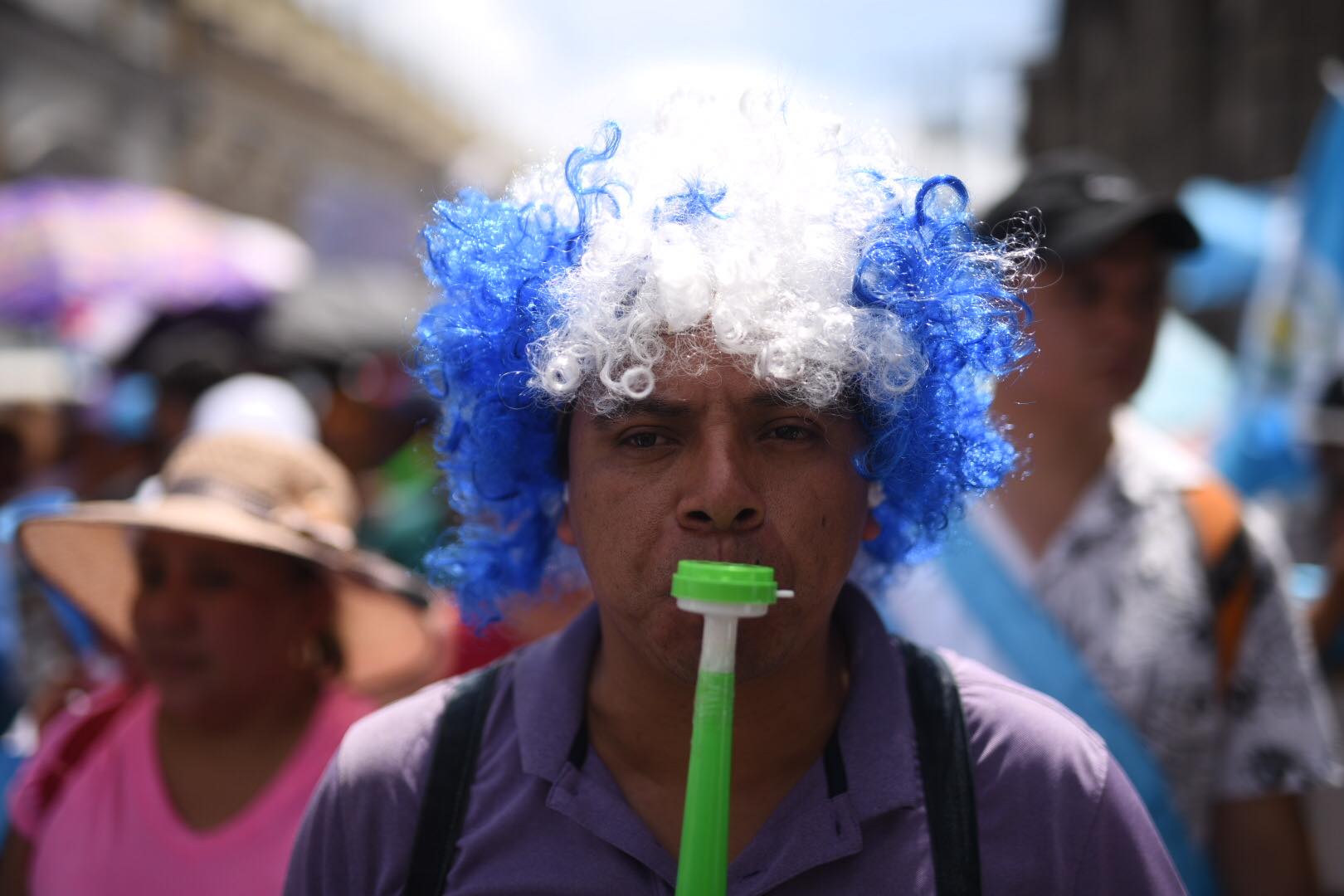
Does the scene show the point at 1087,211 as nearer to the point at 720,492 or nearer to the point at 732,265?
the point at 732,265

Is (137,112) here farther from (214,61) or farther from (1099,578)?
(1099,578)

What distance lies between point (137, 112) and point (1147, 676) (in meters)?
19.1

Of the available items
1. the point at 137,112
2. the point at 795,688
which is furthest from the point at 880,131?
the point at 137,112

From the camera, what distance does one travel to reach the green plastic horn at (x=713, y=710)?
1311mm

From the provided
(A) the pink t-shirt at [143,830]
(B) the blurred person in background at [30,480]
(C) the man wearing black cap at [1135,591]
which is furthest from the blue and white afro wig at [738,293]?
(B) the blurred person in background at [30,480]

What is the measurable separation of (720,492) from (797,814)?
42 centimetres

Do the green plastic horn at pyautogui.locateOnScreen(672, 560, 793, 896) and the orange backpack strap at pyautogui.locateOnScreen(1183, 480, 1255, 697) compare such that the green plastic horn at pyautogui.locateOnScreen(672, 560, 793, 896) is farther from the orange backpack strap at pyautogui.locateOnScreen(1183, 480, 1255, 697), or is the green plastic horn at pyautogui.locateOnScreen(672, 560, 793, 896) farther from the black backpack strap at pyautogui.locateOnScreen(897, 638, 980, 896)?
the orange backpack strap at pyautogui.locateOnScreen(1183, 480, 1255, 697)

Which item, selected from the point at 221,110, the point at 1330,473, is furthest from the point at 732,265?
the point at 221,110

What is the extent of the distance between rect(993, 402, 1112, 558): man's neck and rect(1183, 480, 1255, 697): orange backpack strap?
0.24 metres

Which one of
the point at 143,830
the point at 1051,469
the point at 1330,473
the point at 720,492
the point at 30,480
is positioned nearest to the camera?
the point at 720,492

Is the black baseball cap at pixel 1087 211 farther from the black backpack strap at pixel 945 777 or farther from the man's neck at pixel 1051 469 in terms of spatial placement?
the black backpack strap at pixel 945 777

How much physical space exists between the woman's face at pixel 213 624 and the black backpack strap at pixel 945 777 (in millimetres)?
1455

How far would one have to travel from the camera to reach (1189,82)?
11.9 metres

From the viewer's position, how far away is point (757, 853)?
1.52 m
